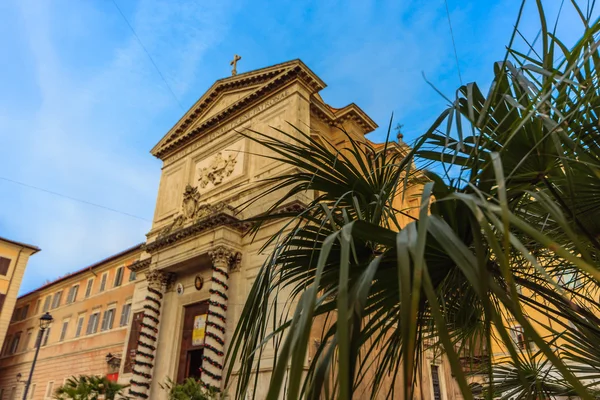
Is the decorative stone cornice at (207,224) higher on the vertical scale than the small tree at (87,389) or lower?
higher

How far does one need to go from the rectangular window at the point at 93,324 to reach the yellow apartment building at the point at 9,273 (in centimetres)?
1075

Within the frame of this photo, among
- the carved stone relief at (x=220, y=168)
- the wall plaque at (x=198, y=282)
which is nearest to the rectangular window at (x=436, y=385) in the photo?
the wall plaque at (x=198, y=282)

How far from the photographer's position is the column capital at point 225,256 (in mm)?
13578

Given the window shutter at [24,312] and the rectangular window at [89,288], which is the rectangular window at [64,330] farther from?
the window shutter at [24,312]

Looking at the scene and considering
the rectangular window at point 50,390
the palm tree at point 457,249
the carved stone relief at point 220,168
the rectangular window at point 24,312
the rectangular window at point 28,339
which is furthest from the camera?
the rectangular window at point 24,312

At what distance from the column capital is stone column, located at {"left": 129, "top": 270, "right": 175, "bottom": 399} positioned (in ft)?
11.4

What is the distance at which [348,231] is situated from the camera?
1.38 meters

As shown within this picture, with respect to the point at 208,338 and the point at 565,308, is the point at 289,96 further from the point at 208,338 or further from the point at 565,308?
the point at 565,308

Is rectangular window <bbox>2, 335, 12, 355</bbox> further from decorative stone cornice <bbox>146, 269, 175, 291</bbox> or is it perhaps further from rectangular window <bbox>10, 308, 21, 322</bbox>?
decorative stone cornice <bbox>146, 269, 175, 291</bbox>

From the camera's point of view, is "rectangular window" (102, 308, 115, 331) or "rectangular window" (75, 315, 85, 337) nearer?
"rectangular window" (102, 308, 115, 331)

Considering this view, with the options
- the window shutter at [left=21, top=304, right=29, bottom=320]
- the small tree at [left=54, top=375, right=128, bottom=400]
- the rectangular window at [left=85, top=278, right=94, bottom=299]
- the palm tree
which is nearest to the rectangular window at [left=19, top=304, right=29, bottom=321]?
the window shutter at [left=21, top=304, right=29, bottom=320]

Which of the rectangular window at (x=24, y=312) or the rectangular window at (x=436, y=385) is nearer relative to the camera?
the rectangular window at (x=436, y=385)

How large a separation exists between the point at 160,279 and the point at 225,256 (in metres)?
4.00

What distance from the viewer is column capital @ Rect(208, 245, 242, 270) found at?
13578mm
